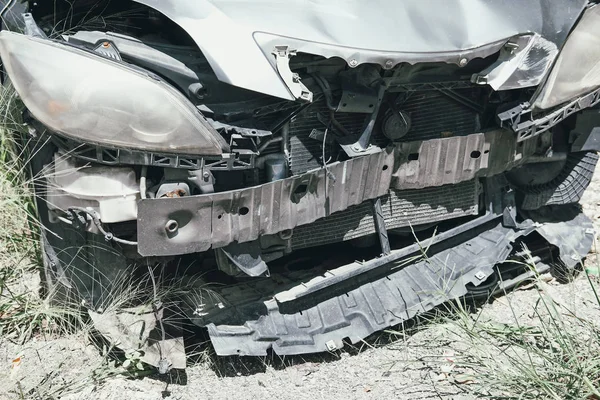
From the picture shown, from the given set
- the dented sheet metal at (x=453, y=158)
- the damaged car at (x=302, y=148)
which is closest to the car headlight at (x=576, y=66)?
the damaged car at (x=302, y=148)

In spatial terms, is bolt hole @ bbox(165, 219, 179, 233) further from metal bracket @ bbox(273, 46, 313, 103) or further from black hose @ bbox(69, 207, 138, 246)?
metal bracket @ bbox(273, 46, 313, 103)

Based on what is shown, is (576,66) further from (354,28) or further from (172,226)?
(172,226)

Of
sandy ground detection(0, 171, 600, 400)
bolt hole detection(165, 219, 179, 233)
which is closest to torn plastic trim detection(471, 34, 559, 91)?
sandy ground detection(0, 171, 600, 400)

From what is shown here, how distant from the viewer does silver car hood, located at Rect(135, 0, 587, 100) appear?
3.28m

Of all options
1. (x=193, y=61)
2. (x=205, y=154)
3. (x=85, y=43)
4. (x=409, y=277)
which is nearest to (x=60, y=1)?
(x=85, y=43)

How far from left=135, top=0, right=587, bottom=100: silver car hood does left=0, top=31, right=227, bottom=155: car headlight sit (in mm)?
267

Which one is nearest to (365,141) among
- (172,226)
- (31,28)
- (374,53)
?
(374,53)

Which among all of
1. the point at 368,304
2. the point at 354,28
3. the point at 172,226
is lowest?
the point at 368,304

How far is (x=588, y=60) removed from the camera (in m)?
4.22

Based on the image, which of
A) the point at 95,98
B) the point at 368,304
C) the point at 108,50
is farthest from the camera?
the point at 368,304

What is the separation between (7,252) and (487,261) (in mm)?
2557

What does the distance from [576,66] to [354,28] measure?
1.32 metres

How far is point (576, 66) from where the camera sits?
4180mm

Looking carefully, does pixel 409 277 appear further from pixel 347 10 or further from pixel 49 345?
pixel 49 345
